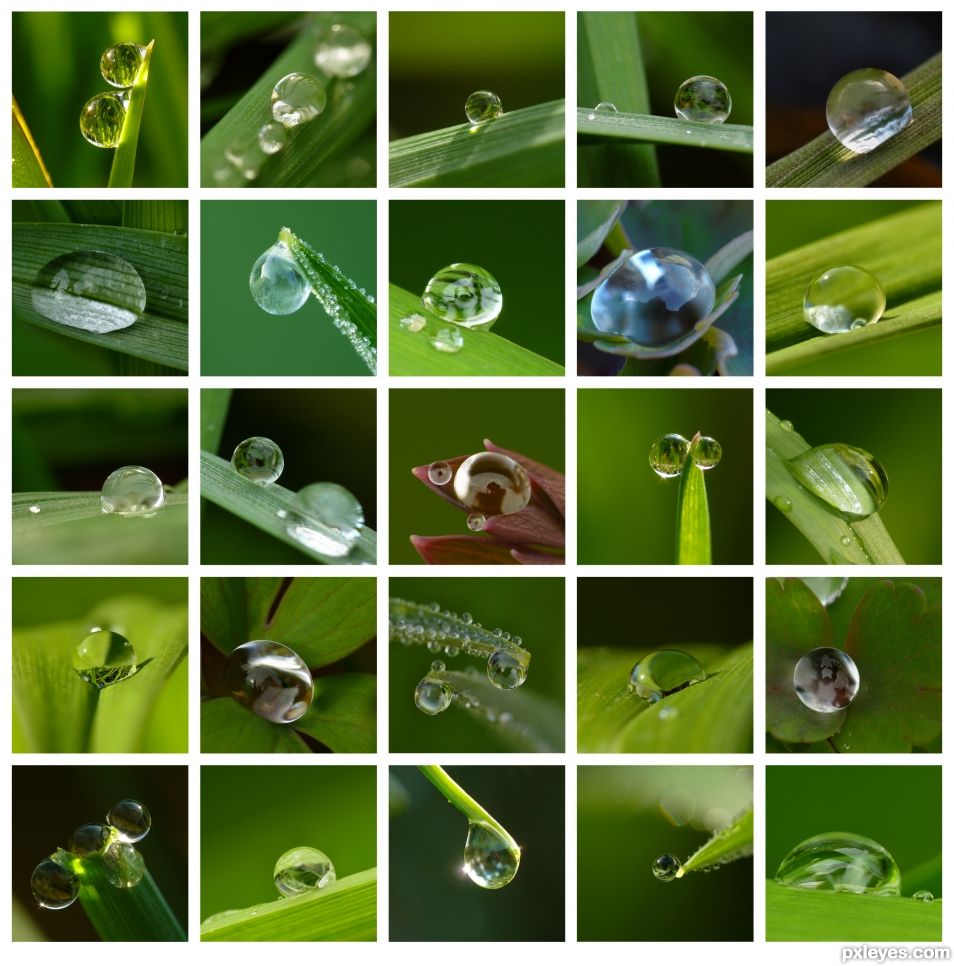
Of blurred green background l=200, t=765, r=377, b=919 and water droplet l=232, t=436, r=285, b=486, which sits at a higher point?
water droplet l=232, t=436, r=285, b=486

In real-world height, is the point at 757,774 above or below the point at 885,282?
below

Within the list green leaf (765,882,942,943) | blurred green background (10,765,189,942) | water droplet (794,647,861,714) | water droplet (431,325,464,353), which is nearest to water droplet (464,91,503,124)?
water droplet (431,325,464,353)

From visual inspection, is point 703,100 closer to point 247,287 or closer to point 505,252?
point 505,252

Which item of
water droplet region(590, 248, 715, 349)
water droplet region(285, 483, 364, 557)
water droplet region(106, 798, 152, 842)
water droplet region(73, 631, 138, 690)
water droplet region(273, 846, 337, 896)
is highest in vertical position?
water droplet region(590, 248, 715, 349)

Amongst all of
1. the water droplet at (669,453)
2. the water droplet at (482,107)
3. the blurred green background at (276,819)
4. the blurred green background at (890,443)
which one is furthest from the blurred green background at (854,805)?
the water droplet at (482,107)

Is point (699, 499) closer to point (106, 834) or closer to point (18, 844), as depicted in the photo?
point (106, 834)

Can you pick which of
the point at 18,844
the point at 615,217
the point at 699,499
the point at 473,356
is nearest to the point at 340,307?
the point at 473,356

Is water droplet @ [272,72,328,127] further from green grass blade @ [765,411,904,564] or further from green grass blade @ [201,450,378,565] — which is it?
green grass blade @ [765,411,904,564]
